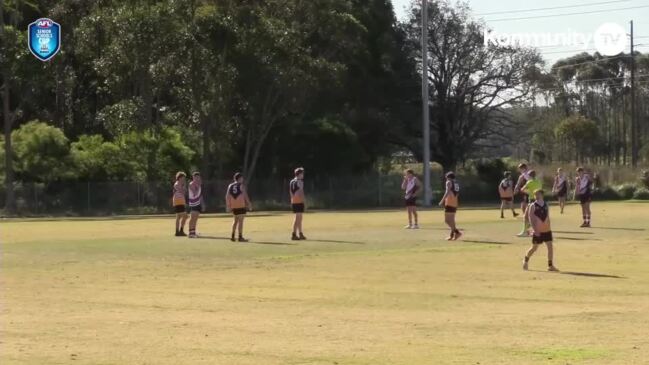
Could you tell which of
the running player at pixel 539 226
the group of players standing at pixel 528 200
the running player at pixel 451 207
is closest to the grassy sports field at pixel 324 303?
the running player at pixel 539 226

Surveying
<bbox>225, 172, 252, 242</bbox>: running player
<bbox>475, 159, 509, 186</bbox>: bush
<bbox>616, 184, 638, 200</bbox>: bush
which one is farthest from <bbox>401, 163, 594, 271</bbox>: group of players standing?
<bbox>475, 159, 509, 186</bbox>: bush

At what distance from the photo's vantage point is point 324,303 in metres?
14.8

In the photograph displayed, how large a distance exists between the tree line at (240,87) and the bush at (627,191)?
11.7m

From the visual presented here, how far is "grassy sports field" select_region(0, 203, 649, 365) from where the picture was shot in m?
10.6

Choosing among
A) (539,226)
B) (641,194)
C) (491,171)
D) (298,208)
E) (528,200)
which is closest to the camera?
(539,226)

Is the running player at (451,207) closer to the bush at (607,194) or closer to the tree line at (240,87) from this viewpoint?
the tree line at (240,87)

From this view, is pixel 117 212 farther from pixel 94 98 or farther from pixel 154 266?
pixel 154 266

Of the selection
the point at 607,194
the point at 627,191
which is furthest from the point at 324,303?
the point at 607,194

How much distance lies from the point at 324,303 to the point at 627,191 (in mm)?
57861

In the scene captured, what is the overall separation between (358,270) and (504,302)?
17.1ft

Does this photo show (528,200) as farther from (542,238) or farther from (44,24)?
(44,24)

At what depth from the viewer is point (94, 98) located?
70438 millimetres

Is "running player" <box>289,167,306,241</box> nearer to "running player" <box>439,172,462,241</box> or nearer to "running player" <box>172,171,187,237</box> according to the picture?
"running player" <box>172,171,187,237</box>

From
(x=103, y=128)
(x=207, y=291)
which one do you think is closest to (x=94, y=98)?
(x=103, y=128)
